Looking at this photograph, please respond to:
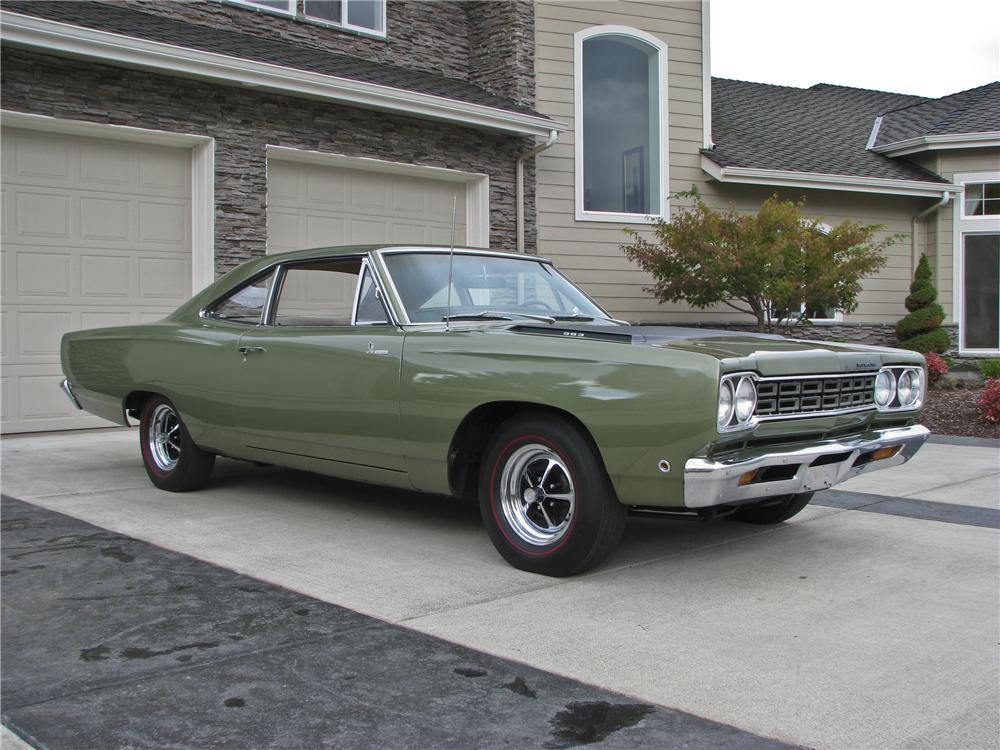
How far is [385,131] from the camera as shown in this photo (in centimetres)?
1114

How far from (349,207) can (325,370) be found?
20.5 feet

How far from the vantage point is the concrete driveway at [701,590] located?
3.02 m

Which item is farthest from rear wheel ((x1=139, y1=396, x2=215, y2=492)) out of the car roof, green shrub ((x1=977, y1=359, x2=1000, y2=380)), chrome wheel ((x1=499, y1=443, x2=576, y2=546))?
green shrub ((x1=977, y1=359, x2=1000, y2=380))

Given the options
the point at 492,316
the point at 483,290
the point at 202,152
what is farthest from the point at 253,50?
the point at 492,316

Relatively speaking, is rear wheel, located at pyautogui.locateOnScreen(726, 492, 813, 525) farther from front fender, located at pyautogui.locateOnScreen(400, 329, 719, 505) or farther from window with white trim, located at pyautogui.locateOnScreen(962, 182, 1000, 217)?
window with white trim, located at pyautogui.locateOnScreen(962, 182, 1000, 217)

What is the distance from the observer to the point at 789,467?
4.12m

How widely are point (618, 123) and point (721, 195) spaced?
2.02 m

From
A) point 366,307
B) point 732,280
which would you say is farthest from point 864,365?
point 732,280

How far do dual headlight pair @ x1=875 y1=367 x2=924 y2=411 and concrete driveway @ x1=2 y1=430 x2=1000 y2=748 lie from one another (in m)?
0.76

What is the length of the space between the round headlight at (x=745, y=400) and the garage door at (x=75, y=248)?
7.28 meters

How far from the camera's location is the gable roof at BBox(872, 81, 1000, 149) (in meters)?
16.4

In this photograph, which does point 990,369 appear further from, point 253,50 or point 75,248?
point 75,248

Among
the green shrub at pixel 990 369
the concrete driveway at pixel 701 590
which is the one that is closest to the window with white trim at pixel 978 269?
the green shrub at pixel 990 369

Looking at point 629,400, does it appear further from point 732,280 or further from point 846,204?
point 846,204
